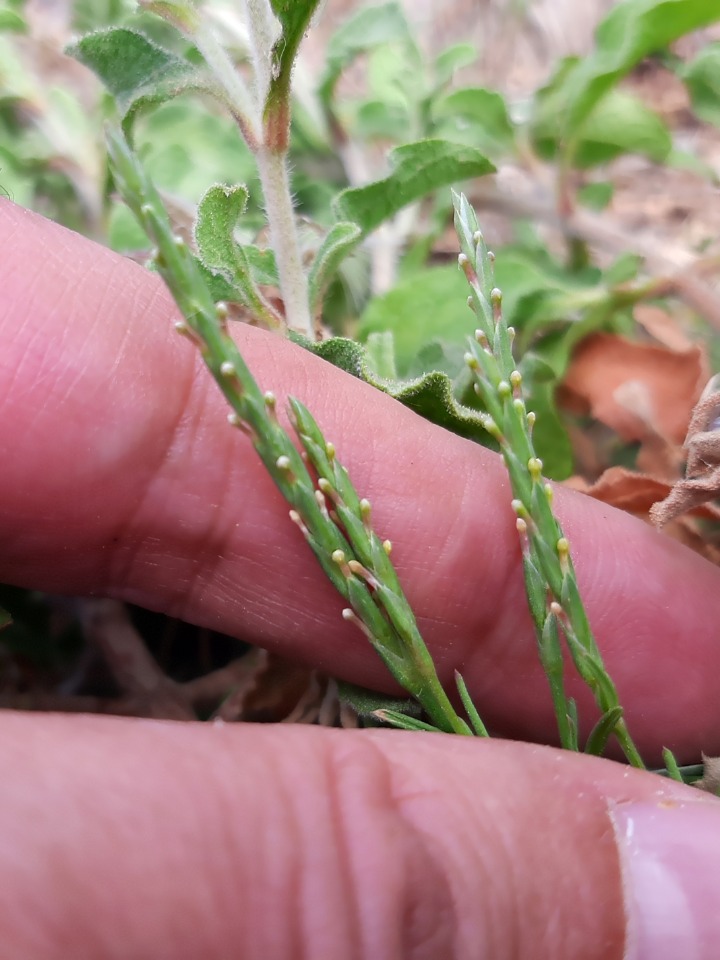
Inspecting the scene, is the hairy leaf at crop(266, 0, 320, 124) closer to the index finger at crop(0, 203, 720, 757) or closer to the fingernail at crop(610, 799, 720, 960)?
the index finger at crop(0, 203, 720, 757)

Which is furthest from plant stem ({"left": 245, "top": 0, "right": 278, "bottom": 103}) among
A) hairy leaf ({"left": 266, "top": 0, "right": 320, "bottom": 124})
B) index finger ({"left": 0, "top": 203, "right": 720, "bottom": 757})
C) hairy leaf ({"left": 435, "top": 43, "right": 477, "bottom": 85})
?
hairy leaf ({"left": 435, "top": 43, "right": 477, "bottom": 85})

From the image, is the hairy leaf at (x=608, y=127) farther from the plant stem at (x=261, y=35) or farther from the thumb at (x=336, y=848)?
the thumb at (x=336, y=848)

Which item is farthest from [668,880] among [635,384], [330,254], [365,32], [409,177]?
[365,32]

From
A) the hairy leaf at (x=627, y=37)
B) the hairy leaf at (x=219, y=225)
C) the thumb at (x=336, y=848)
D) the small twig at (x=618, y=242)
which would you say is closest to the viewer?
the thumb at (x=336, y=848)

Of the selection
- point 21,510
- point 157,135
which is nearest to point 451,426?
point 21,510

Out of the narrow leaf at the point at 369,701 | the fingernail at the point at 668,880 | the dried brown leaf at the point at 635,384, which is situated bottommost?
the fingernail at the point at 668,880

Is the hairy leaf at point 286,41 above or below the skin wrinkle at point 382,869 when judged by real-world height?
above

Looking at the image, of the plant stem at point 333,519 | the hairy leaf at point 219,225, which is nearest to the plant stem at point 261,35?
the hairy leaf at point 219,225

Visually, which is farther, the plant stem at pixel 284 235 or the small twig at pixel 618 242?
the small twig at pixel 618 242
